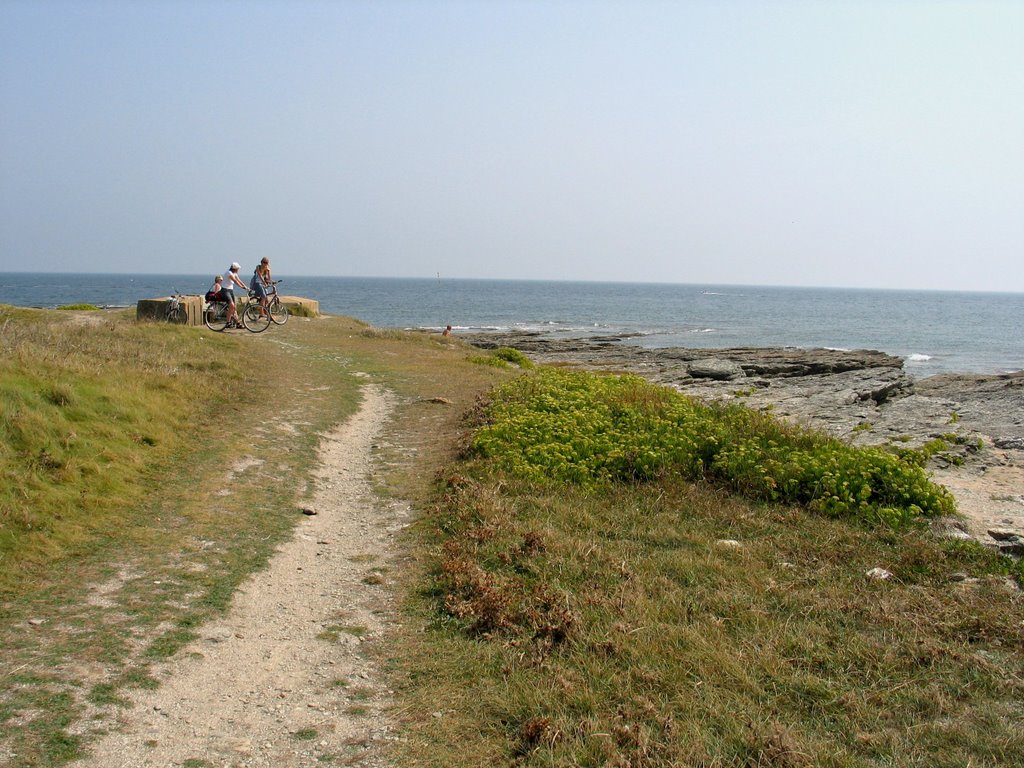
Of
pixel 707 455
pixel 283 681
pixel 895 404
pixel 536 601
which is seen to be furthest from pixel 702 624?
pixel 895 404

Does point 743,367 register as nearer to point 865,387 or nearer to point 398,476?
point 865,387

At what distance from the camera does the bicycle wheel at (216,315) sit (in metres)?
25.5

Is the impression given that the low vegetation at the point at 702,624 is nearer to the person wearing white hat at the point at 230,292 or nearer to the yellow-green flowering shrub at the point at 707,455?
the yellow-green flowering shrub at the point at 707,455

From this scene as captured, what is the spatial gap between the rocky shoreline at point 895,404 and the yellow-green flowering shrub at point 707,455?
2.90 feet

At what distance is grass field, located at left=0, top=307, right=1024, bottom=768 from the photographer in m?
4.68

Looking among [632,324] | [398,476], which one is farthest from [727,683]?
[632,324]

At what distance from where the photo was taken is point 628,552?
777 cm

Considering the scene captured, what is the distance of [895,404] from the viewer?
18203 millimetres

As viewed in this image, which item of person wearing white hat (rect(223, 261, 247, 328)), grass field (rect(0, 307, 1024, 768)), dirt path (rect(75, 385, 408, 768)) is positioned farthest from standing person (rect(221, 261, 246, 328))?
dirt path (rect(75, 385, 408, 768))

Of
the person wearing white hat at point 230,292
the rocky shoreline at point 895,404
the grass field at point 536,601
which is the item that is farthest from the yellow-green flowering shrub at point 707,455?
the person wearing white hat at point 230,292

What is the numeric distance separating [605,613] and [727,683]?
1250 millimetres

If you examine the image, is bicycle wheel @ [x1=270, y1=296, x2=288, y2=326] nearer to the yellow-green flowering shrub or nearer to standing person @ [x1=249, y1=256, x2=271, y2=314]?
standing person @ [x1=249, y1=256, x2=271, y2=314]

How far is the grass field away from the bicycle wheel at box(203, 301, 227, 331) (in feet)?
44.8

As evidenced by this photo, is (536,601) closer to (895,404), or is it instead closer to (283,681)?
(283,681)
